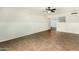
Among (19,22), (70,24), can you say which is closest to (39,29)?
(19,22)

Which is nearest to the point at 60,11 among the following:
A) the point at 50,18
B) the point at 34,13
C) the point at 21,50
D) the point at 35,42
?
the point at 50,18

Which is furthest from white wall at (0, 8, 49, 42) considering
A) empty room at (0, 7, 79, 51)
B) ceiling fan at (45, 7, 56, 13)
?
ceiling fan at (45, 7, 56, 13)

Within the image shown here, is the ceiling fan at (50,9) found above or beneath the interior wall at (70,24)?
above

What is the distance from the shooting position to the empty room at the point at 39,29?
1.15 metres

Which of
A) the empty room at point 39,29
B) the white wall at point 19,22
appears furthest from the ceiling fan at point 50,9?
the white wall at point 19,22

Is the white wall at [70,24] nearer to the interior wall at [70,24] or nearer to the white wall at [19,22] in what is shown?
the interior wall at [70,24]

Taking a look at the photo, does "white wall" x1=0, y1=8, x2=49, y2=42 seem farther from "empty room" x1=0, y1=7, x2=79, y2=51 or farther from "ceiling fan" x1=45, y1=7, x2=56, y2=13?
"ceiling fan" x1=45, y1=7, x2=56, y2=13

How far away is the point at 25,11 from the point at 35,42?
34 centimetres

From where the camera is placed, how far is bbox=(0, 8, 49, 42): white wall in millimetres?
1167

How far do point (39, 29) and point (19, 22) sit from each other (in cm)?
23
